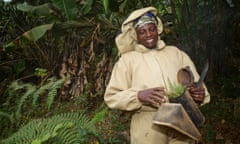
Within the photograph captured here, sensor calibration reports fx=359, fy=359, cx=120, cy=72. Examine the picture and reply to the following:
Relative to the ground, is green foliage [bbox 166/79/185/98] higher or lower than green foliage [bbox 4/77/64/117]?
higher

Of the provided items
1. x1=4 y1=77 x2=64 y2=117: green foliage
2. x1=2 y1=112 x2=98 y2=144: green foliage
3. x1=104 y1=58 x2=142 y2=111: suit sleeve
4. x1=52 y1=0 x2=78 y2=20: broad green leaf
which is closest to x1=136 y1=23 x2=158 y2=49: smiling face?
x1=104 y1=58 x2=142 y2=111: suit sleeve

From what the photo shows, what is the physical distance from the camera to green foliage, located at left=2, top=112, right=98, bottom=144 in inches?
115

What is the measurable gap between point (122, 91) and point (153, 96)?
0.27 meters

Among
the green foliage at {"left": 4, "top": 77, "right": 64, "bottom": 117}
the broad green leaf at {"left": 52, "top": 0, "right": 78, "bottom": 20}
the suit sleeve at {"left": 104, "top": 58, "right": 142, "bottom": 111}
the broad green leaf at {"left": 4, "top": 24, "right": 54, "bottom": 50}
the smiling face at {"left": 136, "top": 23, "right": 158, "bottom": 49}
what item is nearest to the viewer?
the suit sleeve at {"left": 104, "top": 58, "right": 142, "bottom": 111}

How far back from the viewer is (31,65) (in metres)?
6.70

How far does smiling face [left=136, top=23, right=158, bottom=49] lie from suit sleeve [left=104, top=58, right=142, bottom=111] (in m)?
0.19

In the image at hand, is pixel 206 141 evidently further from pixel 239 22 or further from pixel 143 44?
pixel 143 44

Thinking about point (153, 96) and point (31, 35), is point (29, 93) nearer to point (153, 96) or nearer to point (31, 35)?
point (31, 35)

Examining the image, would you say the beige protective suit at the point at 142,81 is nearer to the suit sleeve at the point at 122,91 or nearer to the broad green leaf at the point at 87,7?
the suit sleeve at the point at 122,91

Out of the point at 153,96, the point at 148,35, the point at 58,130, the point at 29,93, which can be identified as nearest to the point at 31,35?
the point at 29,93

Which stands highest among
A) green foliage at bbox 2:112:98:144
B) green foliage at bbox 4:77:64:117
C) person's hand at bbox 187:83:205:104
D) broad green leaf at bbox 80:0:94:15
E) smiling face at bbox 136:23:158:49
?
broad green leaf at bbox 80:0:94:15

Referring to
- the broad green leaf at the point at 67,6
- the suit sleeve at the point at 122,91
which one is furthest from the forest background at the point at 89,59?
the suit sleeve at the point at 122,91

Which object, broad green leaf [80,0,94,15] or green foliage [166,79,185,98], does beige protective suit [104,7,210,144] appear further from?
broad green leaf [80,0,94,15]

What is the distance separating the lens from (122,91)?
7.47 feet
